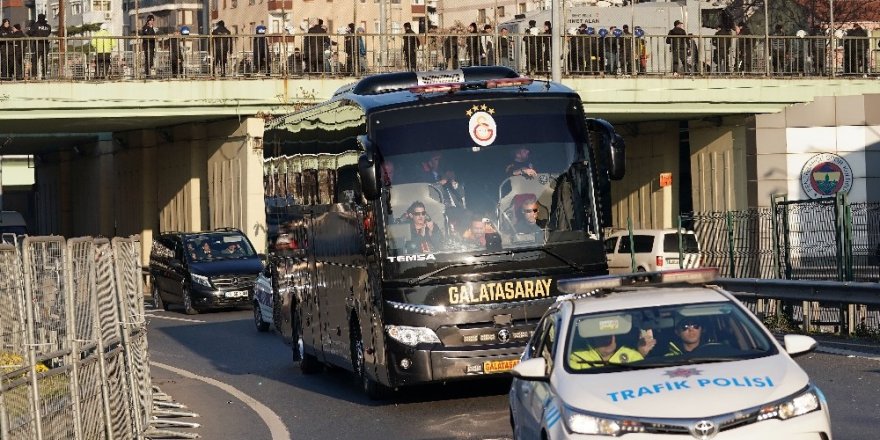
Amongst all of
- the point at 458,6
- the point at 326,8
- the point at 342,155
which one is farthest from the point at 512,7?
the point at 342,155

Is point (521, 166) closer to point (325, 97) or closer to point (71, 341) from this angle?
point (71, 341)

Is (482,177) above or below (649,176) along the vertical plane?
below

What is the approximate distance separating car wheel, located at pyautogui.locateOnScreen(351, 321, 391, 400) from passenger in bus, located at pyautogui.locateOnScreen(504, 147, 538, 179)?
2.35 metres

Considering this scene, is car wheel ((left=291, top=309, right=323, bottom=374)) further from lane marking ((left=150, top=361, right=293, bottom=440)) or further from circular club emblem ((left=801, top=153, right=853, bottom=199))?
circular club emblem ((left=801, top=153, right=853, bottom=199))

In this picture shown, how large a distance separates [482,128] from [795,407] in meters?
8.06

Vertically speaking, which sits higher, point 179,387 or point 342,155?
point 342,155

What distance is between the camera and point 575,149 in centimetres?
1741

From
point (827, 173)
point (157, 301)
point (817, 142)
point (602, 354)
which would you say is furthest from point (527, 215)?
point (817, 142)

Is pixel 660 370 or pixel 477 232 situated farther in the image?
pixel 477 232

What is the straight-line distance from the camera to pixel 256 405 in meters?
18.6

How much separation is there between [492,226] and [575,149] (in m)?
1.19

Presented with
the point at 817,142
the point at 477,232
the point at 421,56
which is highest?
the point at 421,56

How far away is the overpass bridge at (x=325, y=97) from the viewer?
42500 millimetres

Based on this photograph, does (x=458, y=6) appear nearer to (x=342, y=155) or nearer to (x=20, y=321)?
(x=342, y=155)
